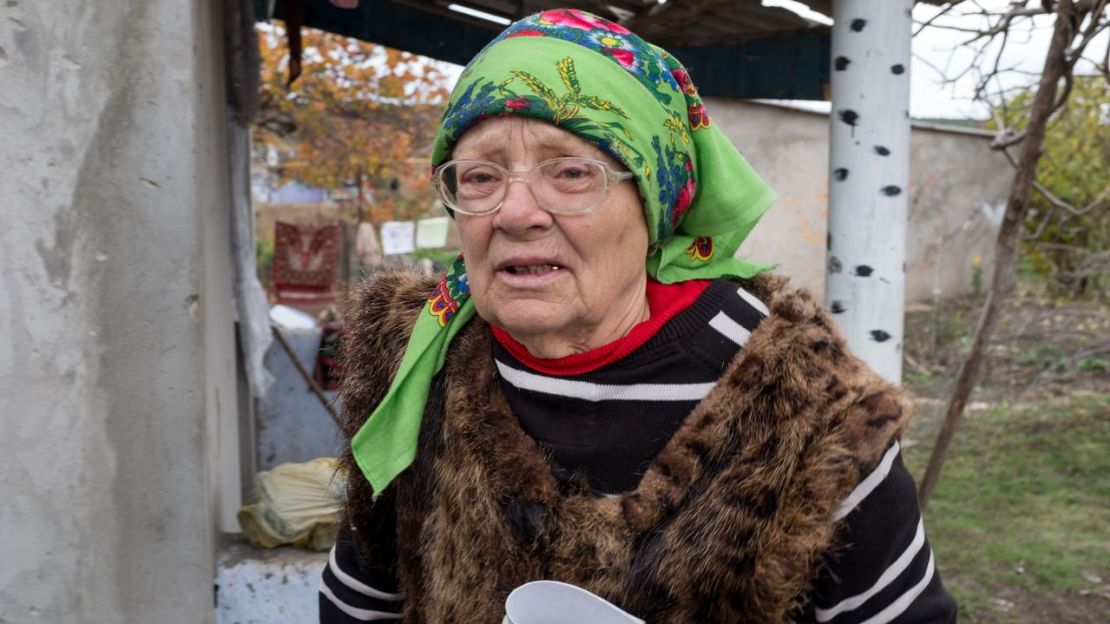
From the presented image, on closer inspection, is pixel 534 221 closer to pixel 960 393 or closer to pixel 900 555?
pixel 900 555

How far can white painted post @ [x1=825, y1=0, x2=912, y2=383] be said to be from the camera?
9.20ft

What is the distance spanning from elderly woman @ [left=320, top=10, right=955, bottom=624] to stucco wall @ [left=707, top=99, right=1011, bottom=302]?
8919 mm

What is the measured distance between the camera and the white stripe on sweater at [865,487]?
4.46 feet

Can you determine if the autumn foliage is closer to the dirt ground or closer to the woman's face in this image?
the dirt ground

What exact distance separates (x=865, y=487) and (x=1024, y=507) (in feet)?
17.8

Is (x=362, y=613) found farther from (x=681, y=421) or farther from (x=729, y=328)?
(x=729, y=328)

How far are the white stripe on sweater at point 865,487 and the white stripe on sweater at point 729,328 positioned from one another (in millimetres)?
270

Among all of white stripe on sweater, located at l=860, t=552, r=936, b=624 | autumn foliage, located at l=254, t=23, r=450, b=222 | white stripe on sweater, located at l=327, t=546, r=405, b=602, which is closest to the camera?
white stripe on sweater, located at l=860, t=552, r=936, b=624

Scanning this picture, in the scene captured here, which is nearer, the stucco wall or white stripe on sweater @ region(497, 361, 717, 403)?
white stripe on sweater @ region(497, 361, 717, 403)

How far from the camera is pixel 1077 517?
5.86 meters

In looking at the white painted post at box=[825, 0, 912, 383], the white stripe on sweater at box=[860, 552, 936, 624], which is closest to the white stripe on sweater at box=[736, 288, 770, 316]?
the white stripe on sweater at box=[860, 552, 936, 624]

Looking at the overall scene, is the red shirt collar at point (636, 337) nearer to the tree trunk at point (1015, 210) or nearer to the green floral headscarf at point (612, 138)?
the green floral headscarf at point (612, 138)

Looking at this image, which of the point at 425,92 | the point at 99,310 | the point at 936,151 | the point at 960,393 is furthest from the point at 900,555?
the point at 425,92

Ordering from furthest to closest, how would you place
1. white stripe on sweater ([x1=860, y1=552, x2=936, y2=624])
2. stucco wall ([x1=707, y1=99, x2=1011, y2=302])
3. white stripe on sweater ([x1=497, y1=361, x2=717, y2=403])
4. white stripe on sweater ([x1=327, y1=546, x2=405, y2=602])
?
stucco wall ([x1=707, y1=99, x2=1011, y2=302]), white stripe on sweater ([x1=327, y1=546, x2=405, y2=602]), white stripe on sweater ([x1=497, y1=361, x2=717, y2=403]), white stripe on sweater ([x1=860, y1=552, x2=936, y2=624])
